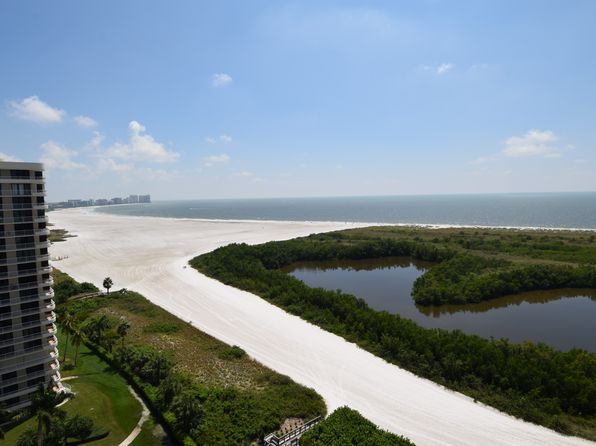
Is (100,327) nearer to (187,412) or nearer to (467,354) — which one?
(187,412)

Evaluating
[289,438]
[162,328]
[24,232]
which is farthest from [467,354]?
[24,232]

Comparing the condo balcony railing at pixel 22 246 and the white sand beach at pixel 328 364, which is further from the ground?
the condo balcony railing at pixel 22 246

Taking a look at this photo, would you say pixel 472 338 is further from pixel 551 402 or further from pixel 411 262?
pixel 411 262

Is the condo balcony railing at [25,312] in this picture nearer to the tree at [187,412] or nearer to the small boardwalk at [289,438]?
the tree at [187,412]

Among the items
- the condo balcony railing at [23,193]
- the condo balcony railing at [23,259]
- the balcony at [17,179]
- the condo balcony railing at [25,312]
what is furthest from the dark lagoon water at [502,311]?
the balcony at [17,179]

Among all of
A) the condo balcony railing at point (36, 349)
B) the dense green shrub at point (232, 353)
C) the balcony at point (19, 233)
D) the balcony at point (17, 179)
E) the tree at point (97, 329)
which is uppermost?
the balcony at point (17, 179)

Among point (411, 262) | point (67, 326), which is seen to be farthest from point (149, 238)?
point (67, 326)
